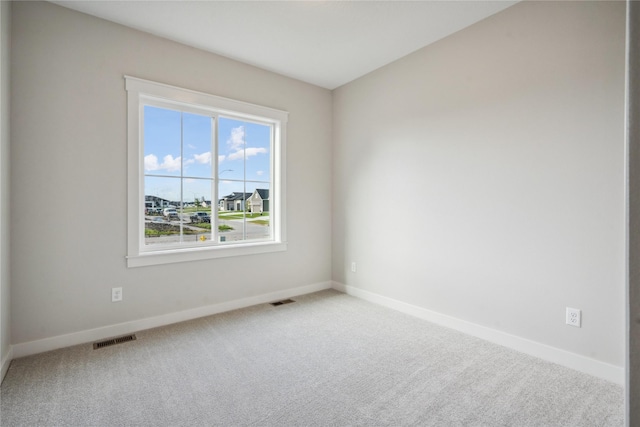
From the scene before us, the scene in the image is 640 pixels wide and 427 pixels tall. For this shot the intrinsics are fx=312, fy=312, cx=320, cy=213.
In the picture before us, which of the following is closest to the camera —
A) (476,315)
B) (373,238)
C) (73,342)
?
(73,342)

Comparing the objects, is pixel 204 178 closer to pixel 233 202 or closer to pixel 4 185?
pixel 233 202

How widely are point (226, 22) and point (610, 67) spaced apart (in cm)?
283

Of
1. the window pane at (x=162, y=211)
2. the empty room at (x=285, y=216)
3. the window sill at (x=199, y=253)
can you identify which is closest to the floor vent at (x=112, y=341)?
the empty room at (x=285, y=216)

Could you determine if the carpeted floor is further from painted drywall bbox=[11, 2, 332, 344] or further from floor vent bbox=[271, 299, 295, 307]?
floor vent bbox=[271, 299, 295, 307]

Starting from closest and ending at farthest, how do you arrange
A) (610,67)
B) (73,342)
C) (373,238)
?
(610,67) < (73,342) < (373,238)

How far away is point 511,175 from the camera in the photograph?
2.50 m

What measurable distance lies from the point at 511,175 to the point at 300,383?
7.30 ft

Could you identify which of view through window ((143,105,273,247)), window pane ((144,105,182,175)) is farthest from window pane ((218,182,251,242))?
window pane ((144,105,182,175))

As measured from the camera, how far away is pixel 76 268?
2.53 m

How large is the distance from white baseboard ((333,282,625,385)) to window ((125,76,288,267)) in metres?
1.64

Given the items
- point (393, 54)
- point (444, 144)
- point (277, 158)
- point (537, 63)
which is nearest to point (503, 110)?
point (537, 63)

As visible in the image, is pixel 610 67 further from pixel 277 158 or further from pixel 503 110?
pixel 277 158

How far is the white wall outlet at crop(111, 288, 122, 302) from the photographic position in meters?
2.70

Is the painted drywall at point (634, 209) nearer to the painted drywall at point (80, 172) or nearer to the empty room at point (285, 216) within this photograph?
the empty room at point (285, 216)
